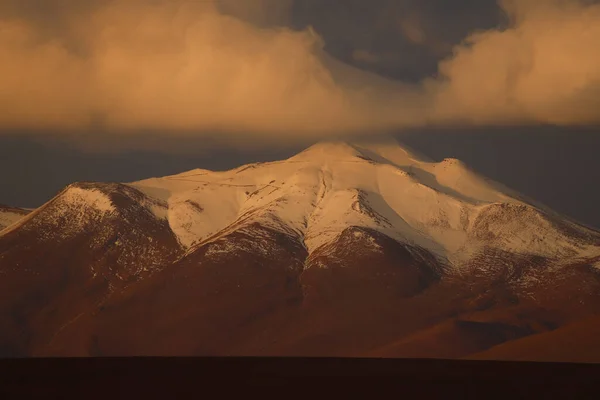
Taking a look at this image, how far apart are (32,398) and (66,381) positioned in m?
6.36

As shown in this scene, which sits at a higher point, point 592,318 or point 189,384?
point 189,384

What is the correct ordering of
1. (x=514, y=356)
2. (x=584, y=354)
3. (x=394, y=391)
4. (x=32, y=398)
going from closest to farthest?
(x=32, y=398), (x=394, y=391), (x=584, y=354), (x=514, y=356)

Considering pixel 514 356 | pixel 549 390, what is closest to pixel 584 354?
pixel 514 356

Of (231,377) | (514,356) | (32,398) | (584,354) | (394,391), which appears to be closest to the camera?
(32,398)

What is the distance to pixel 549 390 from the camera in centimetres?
5525

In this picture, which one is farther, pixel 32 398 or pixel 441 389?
pixel 441 389

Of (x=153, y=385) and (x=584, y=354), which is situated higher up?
(x=153, y=385)

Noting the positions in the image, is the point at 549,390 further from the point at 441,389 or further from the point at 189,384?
the point at 189,384

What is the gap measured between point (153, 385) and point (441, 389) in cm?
1779

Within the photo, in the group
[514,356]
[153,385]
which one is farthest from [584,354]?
[153,385]

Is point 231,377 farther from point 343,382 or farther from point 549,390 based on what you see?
point 549,390

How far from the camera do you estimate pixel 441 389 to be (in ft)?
181

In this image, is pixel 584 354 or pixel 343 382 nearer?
pixel 343 382

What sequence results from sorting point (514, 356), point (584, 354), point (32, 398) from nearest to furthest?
point (32, 398) < point (584, 354) < point (514, 356)
